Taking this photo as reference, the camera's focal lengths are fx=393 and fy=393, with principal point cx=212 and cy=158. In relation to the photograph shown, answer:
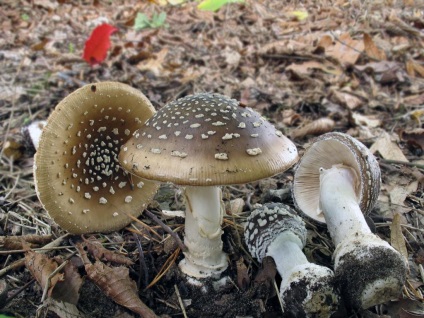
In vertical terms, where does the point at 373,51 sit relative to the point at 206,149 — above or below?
below

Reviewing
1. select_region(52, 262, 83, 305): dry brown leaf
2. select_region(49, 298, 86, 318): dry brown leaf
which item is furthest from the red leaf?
select_region(49, 298, 86, 318): dry brown leaf

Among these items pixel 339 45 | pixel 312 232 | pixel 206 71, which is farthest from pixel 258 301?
pixel 339 45

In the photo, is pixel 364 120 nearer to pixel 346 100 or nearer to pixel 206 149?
pixel 346 100

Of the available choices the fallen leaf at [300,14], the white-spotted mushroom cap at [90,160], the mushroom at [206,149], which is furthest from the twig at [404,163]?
the fallen leaf at [300,14]

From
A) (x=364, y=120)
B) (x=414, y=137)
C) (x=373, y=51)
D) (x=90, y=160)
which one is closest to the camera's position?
(x=90, y=160)

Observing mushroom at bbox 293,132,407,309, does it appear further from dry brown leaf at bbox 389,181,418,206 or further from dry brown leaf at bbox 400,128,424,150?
dry brown leaf at bbox 400,128,424,150

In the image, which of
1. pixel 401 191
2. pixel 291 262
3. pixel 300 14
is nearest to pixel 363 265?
pixel 291 262
